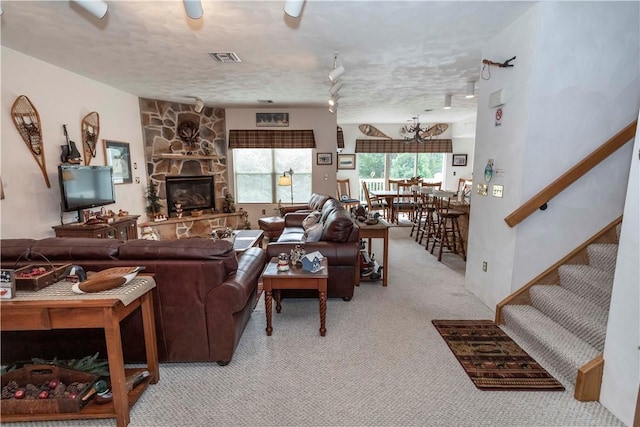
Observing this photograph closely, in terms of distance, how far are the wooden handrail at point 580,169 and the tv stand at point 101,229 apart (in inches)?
177

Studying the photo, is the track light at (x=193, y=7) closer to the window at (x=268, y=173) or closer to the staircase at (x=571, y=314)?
the staircase at (x=571, y=314)

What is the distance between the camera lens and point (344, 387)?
2020mm

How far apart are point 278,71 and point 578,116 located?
3.18 m

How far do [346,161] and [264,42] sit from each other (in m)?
6.33

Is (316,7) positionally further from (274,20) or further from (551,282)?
(551,282)

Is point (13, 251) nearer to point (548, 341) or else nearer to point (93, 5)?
point (93, 5)

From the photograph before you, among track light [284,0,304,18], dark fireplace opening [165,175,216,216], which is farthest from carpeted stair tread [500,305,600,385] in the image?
dark fireplace opening [165,175,216,216]

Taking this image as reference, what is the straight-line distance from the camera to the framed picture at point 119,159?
483cm

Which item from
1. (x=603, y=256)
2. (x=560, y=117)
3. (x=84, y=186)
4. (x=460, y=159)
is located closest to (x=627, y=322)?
(x=603, y=256)

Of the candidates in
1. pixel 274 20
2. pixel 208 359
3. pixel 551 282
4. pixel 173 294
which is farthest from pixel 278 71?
pixel 551 282

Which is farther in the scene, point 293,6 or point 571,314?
point 571,314

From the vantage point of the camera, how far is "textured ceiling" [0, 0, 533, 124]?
2496 mm

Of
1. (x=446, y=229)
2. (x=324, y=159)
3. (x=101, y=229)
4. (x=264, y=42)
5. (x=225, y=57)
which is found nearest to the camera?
(x=264, y=42)

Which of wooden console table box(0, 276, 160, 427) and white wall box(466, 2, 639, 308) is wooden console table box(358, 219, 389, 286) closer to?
white wall box(466, 2, 639, 308)
